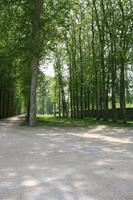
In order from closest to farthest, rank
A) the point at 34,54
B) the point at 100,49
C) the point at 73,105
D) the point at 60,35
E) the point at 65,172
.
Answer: the point at 65,172 < the point at 34,54 < the point at 60,35 < the point at 100,49 < the point at 73,105

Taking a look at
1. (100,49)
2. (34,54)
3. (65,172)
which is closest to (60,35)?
(34,54)

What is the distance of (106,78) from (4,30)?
11497 millimetres

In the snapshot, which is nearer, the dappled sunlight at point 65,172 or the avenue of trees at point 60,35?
the dappled sunlight at point 65,172

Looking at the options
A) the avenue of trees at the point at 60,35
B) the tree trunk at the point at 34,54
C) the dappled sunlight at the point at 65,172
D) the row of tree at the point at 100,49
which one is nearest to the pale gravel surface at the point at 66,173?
the dappled sunlight at the point at 65,172

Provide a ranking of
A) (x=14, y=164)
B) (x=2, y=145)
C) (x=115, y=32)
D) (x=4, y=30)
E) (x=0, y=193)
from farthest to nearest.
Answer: (x=115, y=32), (x=4, y=30), (x=2, y=145), (x=14, y=164), (x=0, y=193)

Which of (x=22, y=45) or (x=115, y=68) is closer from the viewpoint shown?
(x=22, y=45)

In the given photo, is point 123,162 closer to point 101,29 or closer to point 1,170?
point 1,170

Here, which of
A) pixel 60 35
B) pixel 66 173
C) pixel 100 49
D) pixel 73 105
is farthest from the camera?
pixel 73 105

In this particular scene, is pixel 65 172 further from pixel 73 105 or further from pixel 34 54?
pixel 73 105

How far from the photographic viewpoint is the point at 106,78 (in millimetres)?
33125

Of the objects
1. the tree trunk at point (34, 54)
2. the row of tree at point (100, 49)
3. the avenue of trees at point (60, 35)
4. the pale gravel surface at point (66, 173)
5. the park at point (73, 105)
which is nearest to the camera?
the pale gravel surface at point (66, 173)

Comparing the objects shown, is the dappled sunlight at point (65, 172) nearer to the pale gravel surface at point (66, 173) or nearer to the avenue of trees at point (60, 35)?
the pale gravel surface at point (66, 173)

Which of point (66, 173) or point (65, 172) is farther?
point (65, 172)

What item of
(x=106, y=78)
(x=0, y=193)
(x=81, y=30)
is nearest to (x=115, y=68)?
(x=106, y=78)
